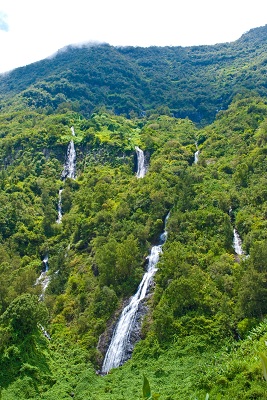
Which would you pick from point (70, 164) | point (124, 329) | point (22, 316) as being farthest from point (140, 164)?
point (22, 316)

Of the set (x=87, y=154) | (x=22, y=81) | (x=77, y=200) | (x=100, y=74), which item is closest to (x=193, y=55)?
(x=100, y=74)

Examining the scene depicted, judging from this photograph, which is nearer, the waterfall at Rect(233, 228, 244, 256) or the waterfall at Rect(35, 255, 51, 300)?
the waterfall at Rect(233, 228, 244, 256)

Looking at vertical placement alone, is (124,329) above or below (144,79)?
below

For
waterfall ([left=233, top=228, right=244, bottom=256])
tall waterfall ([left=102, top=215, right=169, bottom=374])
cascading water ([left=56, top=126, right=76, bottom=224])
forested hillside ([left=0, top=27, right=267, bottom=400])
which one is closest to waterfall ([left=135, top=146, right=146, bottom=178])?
forested hillside ([left=0, top=27, right=267, bottom=400])

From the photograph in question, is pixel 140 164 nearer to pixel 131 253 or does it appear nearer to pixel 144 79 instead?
pixel 131 253

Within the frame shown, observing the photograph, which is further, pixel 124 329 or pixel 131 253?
pixel 131 253

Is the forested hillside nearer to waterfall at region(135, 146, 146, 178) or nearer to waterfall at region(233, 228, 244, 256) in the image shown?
waterfall at region(233, 228, 244, 256)
